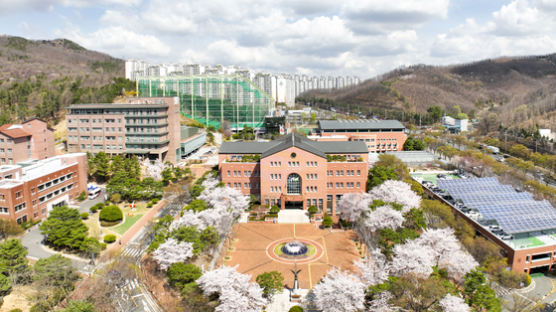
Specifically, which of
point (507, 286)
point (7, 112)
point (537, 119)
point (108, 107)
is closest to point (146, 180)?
point (108, 107)

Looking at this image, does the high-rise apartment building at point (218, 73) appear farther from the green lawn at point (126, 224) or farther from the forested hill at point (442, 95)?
the green lawn at point (126, 224)

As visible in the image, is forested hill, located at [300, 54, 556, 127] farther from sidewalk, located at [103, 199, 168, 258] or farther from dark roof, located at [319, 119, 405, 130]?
sidewalk, located at [103, 199, 168, 258]

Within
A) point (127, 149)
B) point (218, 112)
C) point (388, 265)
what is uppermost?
point (218, 112)

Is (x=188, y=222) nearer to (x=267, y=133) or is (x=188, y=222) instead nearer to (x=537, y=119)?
(x=267, y=133)

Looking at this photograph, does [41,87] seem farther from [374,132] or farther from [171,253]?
[171,253]

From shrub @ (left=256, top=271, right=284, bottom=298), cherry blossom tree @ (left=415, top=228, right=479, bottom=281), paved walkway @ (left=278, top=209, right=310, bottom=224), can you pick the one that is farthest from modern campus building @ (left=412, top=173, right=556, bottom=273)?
shrub @ (left=256, top=271, right=284, bottom=298)

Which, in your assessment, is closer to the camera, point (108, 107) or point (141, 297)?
point (141, 297)
